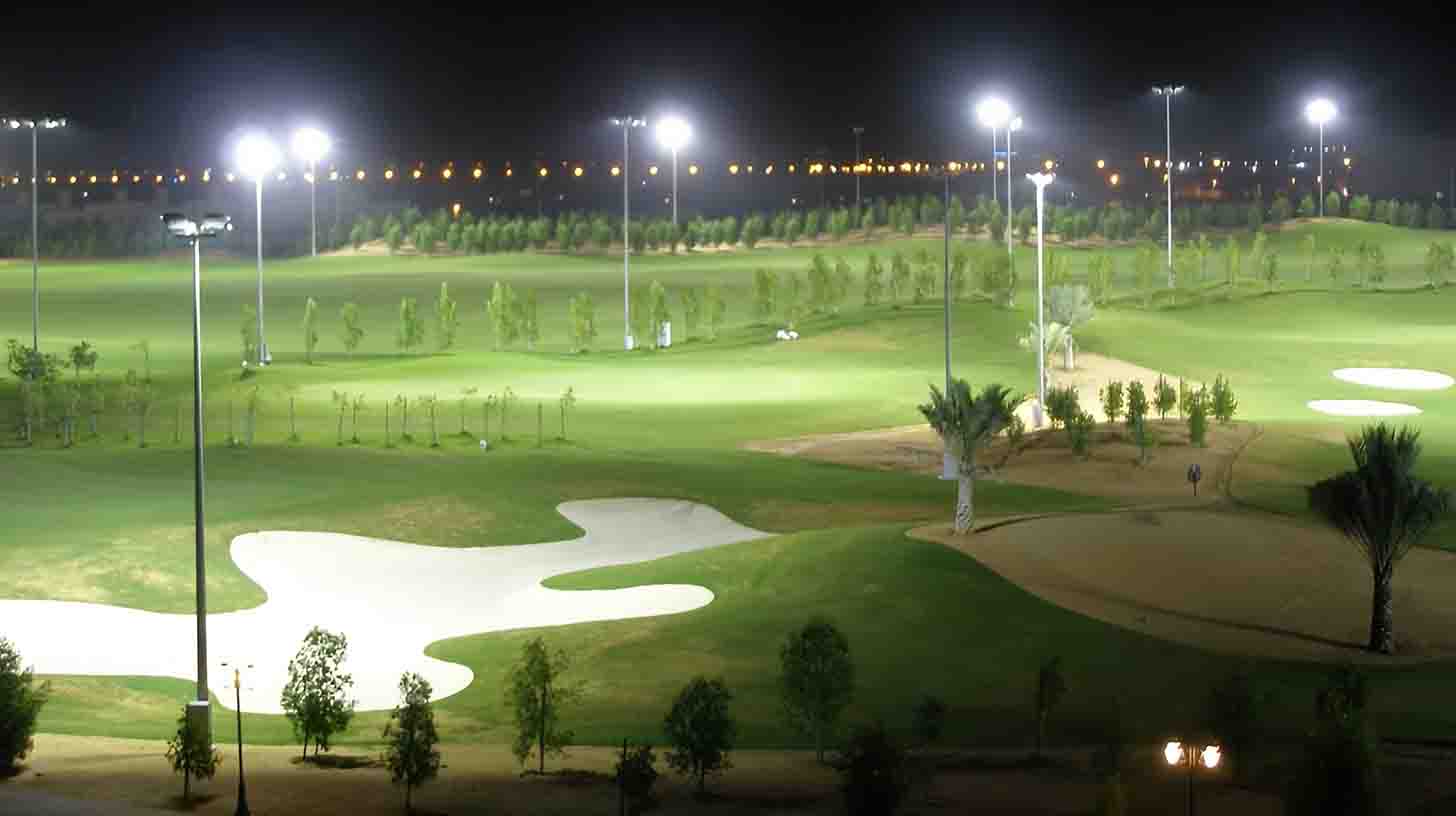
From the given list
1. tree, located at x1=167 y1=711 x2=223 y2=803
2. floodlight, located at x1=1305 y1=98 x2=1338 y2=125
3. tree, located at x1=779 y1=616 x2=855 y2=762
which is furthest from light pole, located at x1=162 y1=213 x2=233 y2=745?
floodlight, located at x1=1305 y1=98 x2=1338 y2=125

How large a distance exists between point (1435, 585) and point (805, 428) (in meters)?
27.8

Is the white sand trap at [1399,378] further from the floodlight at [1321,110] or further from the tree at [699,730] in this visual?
the tree at [699,730]

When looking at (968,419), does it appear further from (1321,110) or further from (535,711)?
(1321,110)

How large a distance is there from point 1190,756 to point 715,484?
28508mm

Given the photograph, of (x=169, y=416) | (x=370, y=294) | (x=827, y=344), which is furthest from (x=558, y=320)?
(x=169, y=416)

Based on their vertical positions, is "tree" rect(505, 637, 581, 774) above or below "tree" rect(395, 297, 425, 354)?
below

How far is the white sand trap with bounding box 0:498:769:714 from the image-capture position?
1352 inches

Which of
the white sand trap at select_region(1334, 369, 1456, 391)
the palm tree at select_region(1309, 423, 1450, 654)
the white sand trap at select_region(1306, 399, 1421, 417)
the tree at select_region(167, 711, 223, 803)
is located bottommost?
the tree at select_region(167, 711, 223, 803)

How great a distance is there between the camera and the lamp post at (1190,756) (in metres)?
22.3

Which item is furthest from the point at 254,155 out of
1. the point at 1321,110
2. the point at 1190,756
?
the point at 1321,110

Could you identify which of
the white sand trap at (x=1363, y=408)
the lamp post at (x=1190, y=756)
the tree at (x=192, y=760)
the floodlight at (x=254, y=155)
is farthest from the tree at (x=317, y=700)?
the white sand trap at (x=1363, y=408)

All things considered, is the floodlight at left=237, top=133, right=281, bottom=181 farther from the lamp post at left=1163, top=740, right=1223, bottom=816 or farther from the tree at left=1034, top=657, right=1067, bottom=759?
the lamp post at left=1163, top=740, right=1223, bottom=816

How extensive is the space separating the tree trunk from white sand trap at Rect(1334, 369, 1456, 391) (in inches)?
1754

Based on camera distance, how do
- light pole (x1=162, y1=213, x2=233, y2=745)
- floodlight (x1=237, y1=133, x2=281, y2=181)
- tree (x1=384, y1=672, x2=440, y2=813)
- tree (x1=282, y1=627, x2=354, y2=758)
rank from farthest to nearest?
floodlight (x1=237, y1=133, x2=281, y2=181) < light pole (x1=162, y1=213, x2=233, y2=745) < tree (x1=282, y1=627, x2=354, y2=758) < tree (x1=384, y1=672, x2=440, y2=813)
